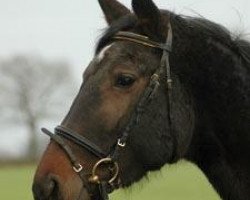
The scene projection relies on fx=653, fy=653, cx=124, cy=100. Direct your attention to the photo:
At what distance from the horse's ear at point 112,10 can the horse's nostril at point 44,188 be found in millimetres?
1592

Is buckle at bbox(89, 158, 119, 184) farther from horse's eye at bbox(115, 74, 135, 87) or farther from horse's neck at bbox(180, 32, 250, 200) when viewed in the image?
horse's neck at bbox(180, 32, 250, 200)

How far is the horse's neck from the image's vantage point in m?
5.36

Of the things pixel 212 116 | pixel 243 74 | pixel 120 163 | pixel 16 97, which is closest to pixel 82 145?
pixel 120 163

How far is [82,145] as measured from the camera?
492 cm

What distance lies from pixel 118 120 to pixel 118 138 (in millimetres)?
140

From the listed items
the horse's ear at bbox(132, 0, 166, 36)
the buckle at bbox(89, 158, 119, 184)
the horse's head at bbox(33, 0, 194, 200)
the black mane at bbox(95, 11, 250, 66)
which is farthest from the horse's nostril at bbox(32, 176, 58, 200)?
the horse's ear at bbox(132, 0, 166, 36)

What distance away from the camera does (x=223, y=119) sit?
5379 mm

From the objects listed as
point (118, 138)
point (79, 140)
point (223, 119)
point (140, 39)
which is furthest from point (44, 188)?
point (223, 119)

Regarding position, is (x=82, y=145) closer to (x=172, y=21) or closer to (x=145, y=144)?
(x=145, y=144)

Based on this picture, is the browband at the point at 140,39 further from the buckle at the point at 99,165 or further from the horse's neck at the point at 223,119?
the buckle at the point at 99,165

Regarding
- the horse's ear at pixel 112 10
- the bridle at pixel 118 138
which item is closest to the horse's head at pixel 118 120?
the bridle at pixel 118 138

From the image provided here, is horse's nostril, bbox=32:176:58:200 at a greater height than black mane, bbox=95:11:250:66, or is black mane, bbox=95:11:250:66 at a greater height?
black mane, bbox=95:11:250:66

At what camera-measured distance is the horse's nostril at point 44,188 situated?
4.75 metres

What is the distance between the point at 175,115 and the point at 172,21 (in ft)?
2.71
